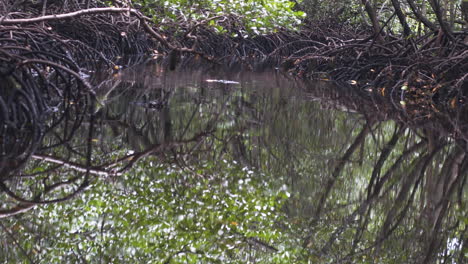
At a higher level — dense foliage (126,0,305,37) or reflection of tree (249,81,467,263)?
dense foliage (126,0,305,37)

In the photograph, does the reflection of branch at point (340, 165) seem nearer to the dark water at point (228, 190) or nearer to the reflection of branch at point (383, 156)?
the dark water at point (228, 190)

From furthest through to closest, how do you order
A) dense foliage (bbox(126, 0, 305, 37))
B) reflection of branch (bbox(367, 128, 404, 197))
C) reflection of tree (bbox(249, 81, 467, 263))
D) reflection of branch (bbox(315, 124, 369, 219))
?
dense foliage (bbox(126, 0, 305, 37)) < reflection of branch (bbox(367, 128, 404, 197)) < reflection of branch (bbox(315, 124, 369, 219)) < reflection of tree (bbox(249, 81, 467, 263))

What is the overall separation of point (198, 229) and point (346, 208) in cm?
77

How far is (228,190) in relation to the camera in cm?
317

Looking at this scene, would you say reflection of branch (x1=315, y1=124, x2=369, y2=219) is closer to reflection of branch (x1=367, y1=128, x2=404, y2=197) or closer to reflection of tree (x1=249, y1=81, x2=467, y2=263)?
reflection of tree (x1=249, y1=81, x2=467, y2=263)

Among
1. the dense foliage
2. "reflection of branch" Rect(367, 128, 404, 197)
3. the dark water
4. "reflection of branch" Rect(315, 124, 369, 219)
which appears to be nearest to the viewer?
the dark water

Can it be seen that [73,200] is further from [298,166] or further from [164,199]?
[298,166]

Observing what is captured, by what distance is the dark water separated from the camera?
7.89 ft

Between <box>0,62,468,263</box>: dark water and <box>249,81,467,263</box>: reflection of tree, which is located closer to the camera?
<box>0,62,468,263</box>: dark water

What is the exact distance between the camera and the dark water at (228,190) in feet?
7.89

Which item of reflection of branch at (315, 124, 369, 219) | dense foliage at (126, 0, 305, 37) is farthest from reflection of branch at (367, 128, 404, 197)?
dense foliage at (126, 0, 305, 37)

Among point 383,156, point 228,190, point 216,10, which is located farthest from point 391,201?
point 216,10

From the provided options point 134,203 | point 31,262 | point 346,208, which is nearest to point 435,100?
point 346,208

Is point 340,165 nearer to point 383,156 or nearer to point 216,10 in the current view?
point 383,156
